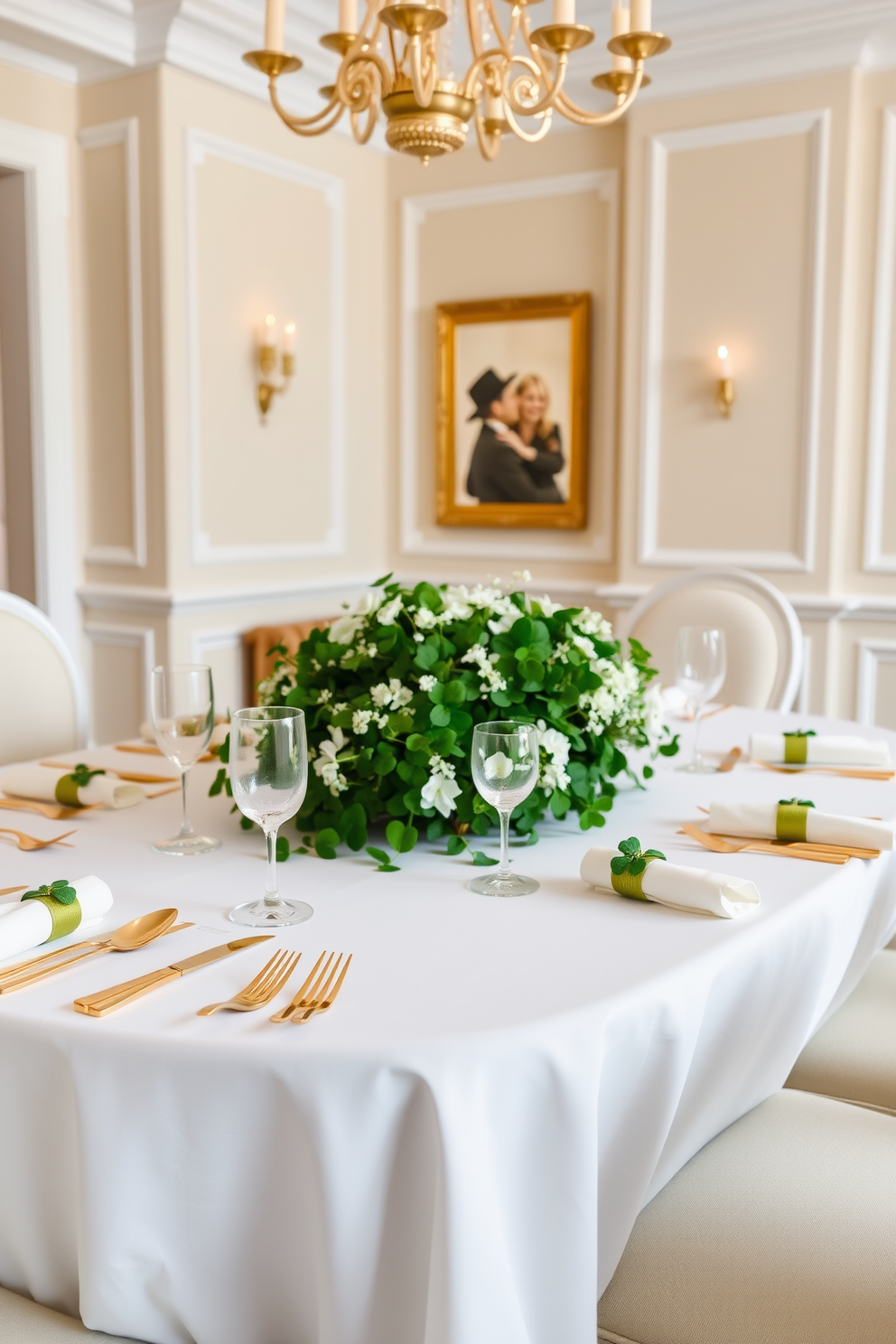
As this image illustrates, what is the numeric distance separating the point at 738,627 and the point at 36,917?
203 cm

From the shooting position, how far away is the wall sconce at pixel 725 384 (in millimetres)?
4289

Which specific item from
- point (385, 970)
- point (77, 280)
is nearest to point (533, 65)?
point (385, 970)

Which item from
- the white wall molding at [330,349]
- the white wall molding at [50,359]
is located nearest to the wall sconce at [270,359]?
the white wall molding at [330,349]

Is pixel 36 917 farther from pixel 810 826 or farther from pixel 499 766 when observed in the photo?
pixel 810 826

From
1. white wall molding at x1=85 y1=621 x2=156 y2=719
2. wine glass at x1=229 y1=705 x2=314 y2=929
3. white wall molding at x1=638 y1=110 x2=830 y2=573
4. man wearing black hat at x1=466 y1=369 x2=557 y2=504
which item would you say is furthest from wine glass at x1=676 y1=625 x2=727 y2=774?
man wearing black hat at x1=466 y1=369 x2=557 y2=504

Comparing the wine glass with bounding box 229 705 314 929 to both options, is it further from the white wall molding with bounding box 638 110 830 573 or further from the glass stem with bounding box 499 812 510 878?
the white wall molding with bounding box 638 110 830 573

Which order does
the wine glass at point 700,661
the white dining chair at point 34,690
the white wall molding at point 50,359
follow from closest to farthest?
the wine glass at point 700,661, the white dining chair at point 34,690, the white wall molding at point 50,359

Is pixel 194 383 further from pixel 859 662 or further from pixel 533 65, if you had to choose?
pixel 859 662

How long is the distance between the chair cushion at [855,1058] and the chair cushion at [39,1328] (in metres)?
1.00

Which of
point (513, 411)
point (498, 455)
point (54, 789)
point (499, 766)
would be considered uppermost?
point (513, 411)

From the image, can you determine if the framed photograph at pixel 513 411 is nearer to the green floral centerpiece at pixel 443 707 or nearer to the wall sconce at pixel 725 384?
the wall sconce at pixel 725 384

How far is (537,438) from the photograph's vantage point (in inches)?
191

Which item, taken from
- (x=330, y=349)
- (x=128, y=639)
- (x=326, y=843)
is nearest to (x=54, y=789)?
(x=326, y=843)

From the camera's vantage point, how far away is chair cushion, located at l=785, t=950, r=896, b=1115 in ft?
5.39
